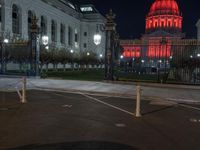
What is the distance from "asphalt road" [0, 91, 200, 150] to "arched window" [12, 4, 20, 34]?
52.2 m

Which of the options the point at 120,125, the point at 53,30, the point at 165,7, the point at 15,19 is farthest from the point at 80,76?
the point at 165,7

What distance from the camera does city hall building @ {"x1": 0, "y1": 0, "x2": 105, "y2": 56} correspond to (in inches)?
2212

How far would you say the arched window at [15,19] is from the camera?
195 ft

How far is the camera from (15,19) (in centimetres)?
6016

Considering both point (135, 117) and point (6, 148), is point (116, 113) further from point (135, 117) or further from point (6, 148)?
point (6, 148)

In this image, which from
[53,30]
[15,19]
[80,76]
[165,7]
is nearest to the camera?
[80,76]

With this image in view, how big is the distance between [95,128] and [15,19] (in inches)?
2275

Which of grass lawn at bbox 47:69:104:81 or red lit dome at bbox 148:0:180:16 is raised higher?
red lit dome at bbox 148:0:180:16

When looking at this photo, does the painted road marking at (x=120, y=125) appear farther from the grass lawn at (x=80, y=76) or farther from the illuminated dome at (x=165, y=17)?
the illuminated dome at (x=165, y=17)

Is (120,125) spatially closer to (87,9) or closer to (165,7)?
(87,9)

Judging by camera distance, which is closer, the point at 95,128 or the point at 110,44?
the point at 95,128

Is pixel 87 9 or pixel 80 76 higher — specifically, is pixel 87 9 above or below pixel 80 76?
above

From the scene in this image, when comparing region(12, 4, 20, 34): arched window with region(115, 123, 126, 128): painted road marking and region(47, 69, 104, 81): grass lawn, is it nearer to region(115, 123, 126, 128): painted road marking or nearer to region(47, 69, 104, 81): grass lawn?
region(47, 69, 104, 81): grass lawn

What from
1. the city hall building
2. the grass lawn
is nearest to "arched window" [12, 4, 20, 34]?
the city hall building
